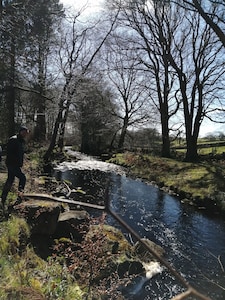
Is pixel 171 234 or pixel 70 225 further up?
pixel 70 225

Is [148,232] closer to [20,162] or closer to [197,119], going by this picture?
[20,162]

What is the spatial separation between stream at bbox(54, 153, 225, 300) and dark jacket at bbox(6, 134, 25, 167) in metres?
2.85

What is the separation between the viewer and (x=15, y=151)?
849cm

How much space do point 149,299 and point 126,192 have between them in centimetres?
910

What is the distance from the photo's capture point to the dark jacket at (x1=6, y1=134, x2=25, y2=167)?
8438 mm

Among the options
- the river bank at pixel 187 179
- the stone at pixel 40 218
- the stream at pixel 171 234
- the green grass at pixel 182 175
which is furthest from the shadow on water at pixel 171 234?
the stone at pixel 40 218

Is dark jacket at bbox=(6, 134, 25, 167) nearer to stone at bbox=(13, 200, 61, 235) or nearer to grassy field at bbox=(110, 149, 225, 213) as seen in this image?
stone at bbox=(13, 200, 61, 235)

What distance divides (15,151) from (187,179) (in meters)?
10.8

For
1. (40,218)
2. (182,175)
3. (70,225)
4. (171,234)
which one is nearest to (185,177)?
(182,175)

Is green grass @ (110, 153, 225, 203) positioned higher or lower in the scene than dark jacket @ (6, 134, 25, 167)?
lower

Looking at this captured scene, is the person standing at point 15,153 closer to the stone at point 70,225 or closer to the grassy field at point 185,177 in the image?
the stone at point 70,225

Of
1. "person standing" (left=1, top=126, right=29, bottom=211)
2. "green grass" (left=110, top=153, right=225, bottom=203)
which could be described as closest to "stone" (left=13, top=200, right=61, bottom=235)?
"person standing" (left=1, top=126, right=29, bottom=211)

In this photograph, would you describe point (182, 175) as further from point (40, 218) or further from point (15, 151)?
point (40, 218)

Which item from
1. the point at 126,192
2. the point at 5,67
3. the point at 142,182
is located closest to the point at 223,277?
the point at 126,192
